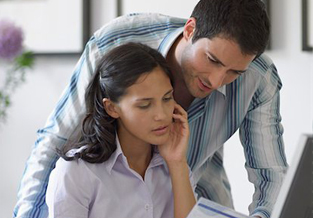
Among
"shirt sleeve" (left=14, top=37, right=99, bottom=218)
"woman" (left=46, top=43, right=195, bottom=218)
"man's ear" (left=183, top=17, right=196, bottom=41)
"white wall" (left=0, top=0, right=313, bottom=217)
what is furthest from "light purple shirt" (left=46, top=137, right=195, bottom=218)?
"white wall" (left=0, top=0, right=313, bottom=217)

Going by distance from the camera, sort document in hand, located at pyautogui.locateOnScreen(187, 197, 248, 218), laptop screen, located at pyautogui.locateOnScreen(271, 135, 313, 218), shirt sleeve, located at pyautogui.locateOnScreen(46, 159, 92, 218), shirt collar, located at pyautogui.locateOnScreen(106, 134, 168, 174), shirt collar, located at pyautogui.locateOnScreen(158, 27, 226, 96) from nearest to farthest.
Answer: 1. laptop screen, located at pyautogui.locateOnScreen(271, 135, 313, 218)
2. document in hand, located at pyautogui.locateOnScreen(187, 197, 248, 218)
3. shirt sleeve, located at pyautogui.locateOnScreen(46, 159, 92, 218)
4. shirt collar, located at pyautogui.locateOnScreen(106, 134, 168, 174)
5. shirt collar, located at pyautogui.locateOnScreen(158, 27, 226, 96)

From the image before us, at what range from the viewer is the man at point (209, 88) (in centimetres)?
137

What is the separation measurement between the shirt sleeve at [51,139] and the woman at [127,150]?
5 cm

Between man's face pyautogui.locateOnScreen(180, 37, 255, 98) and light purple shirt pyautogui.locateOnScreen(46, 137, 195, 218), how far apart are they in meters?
0.24

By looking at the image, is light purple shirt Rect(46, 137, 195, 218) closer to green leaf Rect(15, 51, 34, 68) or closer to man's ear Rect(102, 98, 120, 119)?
man's ear Rect(102, 98, 120, 119)

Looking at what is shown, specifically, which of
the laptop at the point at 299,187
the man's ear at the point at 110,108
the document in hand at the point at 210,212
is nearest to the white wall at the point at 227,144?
the man's ear at the point at 110,108

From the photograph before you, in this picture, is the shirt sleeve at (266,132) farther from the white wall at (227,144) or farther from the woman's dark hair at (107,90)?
the white wall at (227,144)

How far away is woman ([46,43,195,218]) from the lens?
134 centimetres

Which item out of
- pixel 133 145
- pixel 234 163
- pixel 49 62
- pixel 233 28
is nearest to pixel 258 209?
pixel 133 145

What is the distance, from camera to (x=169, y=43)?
1548 mm

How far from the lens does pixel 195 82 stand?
56.2 inches

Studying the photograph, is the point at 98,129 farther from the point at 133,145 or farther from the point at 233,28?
the point at 233,28

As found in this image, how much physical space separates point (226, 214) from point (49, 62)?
5.58 feet

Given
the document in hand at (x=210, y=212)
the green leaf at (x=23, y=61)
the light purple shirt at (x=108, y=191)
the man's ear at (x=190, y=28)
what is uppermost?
the man's ear at (x=190, y=28)
